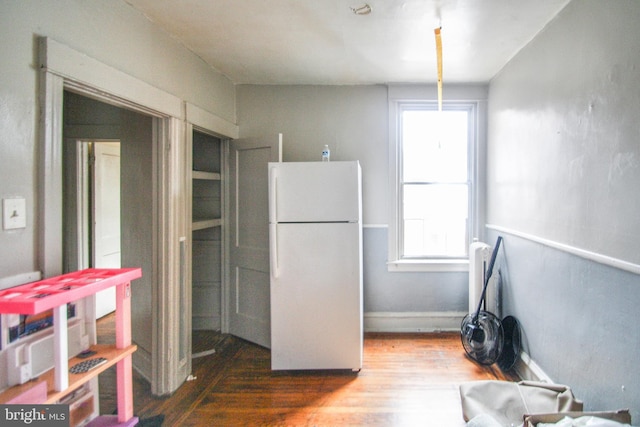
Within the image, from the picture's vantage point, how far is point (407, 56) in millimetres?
2594

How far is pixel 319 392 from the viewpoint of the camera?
2.31 metres

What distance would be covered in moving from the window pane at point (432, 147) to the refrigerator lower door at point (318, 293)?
Result: 49.0 inches

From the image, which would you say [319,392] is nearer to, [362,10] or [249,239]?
[249,239]

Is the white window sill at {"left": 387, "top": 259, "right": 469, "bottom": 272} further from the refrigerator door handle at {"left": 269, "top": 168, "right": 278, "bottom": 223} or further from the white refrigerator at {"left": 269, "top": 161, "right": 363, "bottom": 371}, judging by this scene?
the refrigerator door handle at {"left": 269, "top": 168, "right": 278, "bottom": 223}

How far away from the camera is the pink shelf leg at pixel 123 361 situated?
58.6 inches

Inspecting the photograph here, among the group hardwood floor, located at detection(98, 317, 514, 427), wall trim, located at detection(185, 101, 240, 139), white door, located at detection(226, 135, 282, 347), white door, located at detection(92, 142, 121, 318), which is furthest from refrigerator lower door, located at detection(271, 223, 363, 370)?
white door, located at detection(92, 142, 121, 318)

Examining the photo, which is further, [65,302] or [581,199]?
[581,199]

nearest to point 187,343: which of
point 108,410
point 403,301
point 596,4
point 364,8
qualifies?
point 108,410

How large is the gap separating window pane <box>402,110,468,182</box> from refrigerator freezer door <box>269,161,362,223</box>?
1.06 meters

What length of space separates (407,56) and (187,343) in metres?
2.85

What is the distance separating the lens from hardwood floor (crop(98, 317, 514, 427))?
2027 millimetres

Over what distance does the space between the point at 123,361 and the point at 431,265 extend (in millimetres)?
2703

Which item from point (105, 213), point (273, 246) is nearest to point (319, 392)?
point (273, 246)

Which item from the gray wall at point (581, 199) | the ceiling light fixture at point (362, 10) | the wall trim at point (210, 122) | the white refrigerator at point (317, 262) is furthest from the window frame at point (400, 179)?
the wall trim at point (210, 122)
